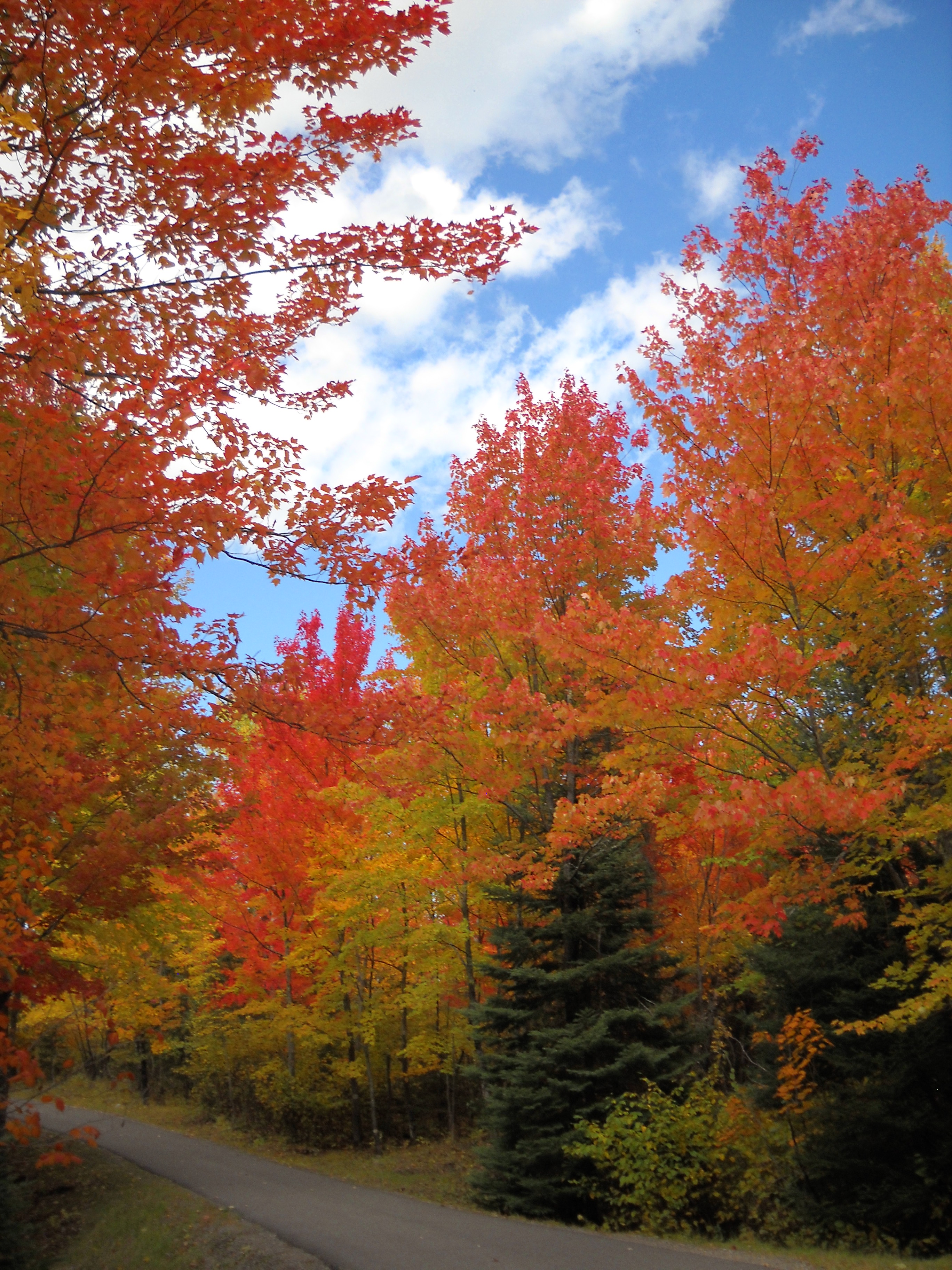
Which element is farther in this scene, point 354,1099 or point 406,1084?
point 406,1084

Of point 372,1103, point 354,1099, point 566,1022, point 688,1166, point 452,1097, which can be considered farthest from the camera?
point 354,1099

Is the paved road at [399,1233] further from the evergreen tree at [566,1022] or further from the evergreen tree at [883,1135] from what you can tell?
the evergreen tree at [883,1135]

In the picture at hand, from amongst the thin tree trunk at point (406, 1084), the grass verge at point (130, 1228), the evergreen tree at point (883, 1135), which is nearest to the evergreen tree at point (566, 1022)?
the evergreen tree at point (883, 1135)

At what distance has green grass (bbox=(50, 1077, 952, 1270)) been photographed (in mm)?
7770

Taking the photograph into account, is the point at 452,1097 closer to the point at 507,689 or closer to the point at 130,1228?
the point at 130,1228

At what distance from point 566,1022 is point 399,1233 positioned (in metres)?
4.16

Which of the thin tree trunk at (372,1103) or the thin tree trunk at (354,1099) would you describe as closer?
the thin tree trunk at (372,1103)

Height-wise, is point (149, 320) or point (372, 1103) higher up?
point (149, 320)

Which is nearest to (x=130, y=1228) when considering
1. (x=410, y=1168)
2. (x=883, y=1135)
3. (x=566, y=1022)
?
(x=410, y=1168)

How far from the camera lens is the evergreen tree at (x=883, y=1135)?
8.98m

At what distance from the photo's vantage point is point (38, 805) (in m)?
6.40

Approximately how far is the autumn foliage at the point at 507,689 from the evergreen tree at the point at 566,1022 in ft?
0.28

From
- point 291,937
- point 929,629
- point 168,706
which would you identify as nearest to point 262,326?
point 168,706

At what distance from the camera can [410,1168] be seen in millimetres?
15273
